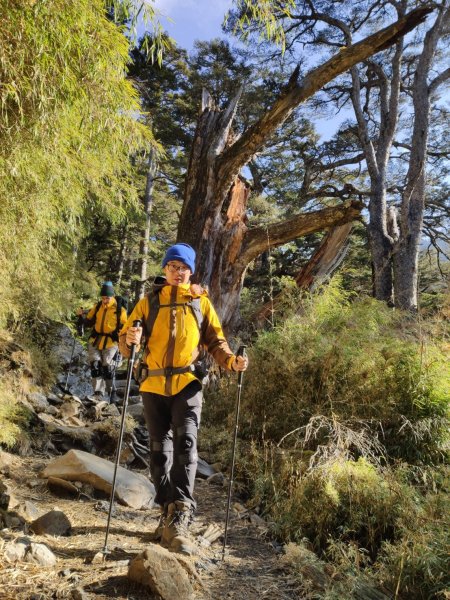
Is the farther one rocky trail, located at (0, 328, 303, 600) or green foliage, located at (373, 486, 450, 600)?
green foliage, located at (373, 486, 450, 600)

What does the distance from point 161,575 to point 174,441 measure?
3.56ft

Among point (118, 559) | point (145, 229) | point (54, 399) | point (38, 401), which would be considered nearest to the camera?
point (118, 559)

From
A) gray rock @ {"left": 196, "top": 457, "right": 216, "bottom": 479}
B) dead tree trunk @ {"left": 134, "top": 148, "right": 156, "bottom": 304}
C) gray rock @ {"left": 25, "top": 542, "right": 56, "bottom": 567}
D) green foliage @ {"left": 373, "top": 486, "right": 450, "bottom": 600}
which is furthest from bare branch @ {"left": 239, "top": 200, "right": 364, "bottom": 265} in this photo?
dead tree trunk @ {"left": 134, "top": 148, "right": 156, "bottom": 304}

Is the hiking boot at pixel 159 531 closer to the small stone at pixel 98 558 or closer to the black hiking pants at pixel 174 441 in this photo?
the black hiking pants at pixel 174 441

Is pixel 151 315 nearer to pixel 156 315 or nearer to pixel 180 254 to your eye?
pixel 156 315

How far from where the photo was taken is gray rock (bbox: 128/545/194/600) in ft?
7.69

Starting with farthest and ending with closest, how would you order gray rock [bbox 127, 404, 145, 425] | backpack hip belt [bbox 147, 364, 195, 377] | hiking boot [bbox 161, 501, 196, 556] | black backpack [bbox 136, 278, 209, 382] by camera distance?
gray rock [bbox 127, 404, 145, 425], black backpack [bbox 136, 278, 209, 382], backpack hip belt [bbox 147, 364, 195, 377], hiking boot [bbox 161, 501, 196, 556]

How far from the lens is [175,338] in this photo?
346cm

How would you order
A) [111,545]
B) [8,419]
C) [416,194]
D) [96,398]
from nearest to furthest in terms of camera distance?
1. [111,545]
2. [8,419]
3. [96,398]
4. [416,194]

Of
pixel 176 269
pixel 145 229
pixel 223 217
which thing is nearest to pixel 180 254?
pixel 176 269

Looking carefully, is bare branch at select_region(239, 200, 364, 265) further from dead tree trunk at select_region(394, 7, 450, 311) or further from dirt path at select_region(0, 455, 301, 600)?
dead tree trunk at select_region(394, 7, 450, 311)

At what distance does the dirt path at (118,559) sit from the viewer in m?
2.37

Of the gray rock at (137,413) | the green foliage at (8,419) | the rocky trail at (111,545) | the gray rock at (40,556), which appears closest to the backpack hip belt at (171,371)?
the rocky trail at (111,545)

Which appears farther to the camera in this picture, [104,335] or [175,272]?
[104,335]
